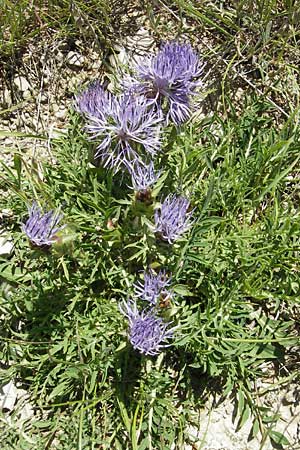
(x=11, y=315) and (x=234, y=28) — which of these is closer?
(x=11, y=315)

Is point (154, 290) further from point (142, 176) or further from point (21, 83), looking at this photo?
point (21, 83)

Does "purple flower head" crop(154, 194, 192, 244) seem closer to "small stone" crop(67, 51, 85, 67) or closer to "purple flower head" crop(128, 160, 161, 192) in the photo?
"purple flower head" crop(128, 160, 161, 192)

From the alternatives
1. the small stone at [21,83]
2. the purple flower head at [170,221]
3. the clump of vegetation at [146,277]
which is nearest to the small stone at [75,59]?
the small stone at [21,83]

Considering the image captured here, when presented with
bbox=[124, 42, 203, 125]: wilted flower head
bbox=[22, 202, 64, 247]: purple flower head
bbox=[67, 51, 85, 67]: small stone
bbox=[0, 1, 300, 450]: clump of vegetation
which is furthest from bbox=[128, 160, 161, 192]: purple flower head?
bbox=[67, 51, 85, 67]: small stone

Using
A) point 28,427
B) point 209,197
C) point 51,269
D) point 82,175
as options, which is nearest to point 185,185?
point 209,197

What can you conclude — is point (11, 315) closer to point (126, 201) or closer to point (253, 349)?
point (126, 201)

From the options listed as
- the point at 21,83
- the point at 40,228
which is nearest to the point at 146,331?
the point at 40,228
